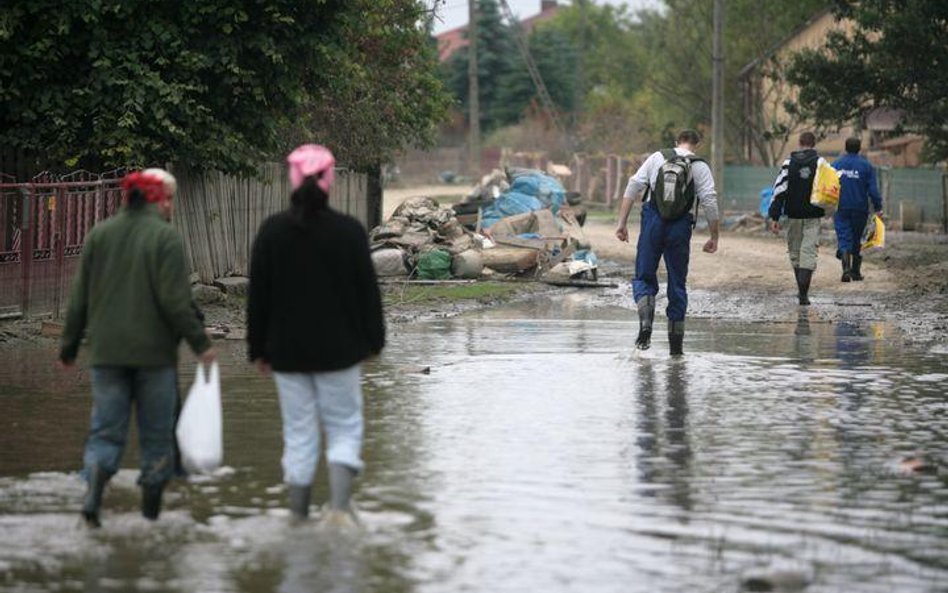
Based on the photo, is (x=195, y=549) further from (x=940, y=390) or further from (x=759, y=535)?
(x=940, y=390)

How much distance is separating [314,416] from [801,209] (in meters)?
12.3

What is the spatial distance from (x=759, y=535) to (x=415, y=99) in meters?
23.2

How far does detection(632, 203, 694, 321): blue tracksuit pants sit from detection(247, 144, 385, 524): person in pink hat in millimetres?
6763

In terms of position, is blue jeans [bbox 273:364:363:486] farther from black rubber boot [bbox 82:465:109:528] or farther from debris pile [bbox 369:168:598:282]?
debris pile [bbox 369:168:598:282]

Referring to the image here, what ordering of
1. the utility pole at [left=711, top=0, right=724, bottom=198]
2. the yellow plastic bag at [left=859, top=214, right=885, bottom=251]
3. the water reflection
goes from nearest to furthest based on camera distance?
the water reflection < the yellow plastic bag at [left=859, top=214, right=885, bottom=251] < the utility pole at [left=711, top=0, right=724, bottom=198]

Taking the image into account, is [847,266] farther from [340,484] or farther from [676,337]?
[340,484]

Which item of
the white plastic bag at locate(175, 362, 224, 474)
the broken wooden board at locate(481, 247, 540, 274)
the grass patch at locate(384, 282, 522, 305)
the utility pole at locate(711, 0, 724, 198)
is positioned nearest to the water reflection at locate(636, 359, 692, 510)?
the white plastic bag at locate(175, 362, 224, 474)

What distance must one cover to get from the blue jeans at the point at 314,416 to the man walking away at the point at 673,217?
22.1 ft

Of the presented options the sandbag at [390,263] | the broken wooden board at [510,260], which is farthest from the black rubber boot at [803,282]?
the sandbag at [390,263]

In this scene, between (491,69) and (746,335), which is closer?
(746,335)

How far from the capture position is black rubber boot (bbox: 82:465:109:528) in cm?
779

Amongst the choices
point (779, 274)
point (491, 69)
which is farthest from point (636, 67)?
point (779, 274)

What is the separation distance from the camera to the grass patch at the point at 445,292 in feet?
68.4

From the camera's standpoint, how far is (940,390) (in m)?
12.5
